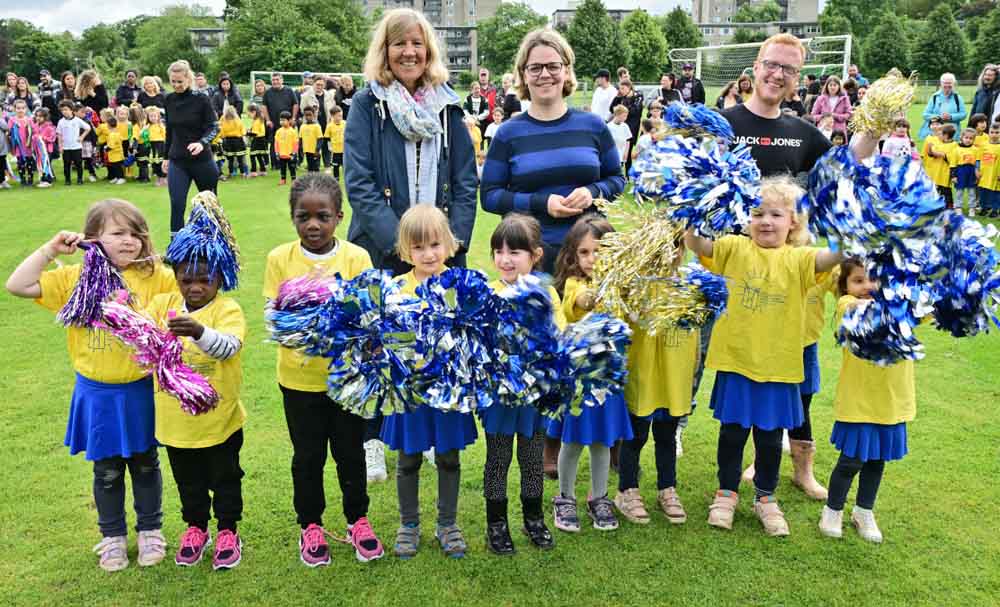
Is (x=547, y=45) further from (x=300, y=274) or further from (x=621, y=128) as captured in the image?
(x=621, y=128)

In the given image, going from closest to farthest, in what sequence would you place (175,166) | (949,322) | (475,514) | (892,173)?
(892,173), (949,322), (475,514), (175,166)

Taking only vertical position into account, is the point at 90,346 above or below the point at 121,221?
below

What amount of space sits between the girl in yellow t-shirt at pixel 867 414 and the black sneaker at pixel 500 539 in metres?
1.48

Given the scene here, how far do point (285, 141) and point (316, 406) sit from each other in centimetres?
1395

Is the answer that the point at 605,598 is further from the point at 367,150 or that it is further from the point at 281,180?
the point at 281,180

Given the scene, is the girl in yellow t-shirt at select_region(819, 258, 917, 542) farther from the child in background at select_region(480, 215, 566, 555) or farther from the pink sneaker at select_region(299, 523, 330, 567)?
the pink sneaker at select_region(299, 523, 330, 567)

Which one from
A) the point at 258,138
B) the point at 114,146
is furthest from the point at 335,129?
the point at 114,146

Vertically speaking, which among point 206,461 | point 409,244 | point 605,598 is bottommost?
point 605,598

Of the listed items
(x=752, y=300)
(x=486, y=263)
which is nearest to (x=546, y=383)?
(x=752, y=300)

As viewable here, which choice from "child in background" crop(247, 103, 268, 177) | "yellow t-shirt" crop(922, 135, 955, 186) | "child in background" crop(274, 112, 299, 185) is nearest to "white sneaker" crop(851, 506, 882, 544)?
"yellow t-shirt" crop(922, 135, 955, 186)

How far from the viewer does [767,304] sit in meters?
3.47

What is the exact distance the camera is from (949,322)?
2.89 m

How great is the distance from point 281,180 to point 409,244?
13.9 meters

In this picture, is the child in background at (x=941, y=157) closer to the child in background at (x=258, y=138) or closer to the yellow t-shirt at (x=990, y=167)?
the yellow t-shirt at (x=990, y=167)
